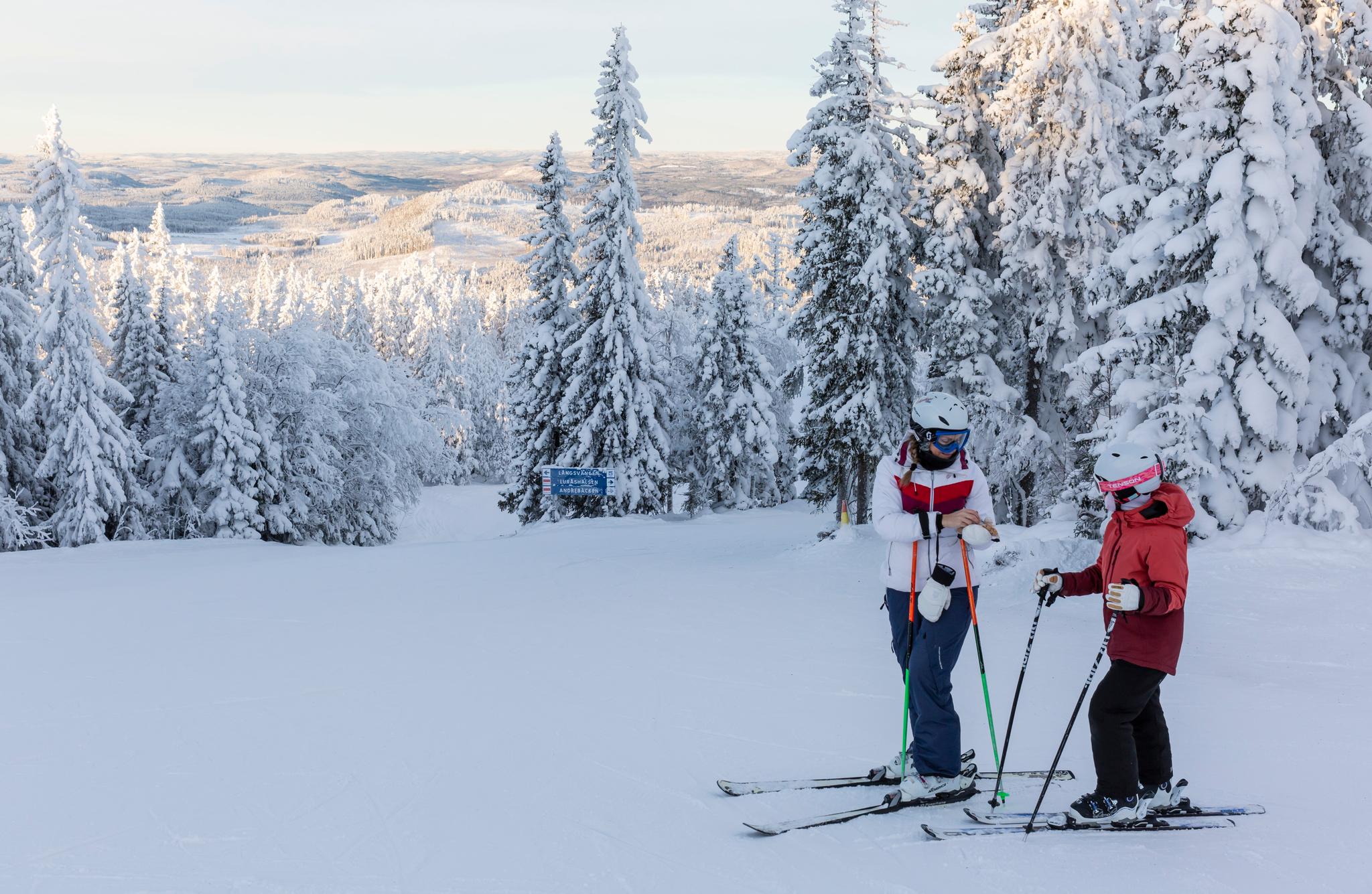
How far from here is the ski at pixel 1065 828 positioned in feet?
15.6

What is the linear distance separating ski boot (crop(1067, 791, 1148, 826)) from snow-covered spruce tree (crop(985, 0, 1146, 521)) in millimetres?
11770

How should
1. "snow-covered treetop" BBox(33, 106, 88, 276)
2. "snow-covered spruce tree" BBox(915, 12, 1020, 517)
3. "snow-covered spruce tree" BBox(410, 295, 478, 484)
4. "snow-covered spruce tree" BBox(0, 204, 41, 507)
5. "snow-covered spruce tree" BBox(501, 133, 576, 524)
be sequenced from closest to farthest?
"snow-covered spruce tree" BBox(915, 12, 1020, 517), "snow-covered treetop" BBox(33, 106, 88, 276), "snow-covered spruce tree" BBox(0, 204, 41, 507), "snow-covered spruce tree" BBox(501, 133, 576, 524), "snow-covered spruce tree" BBox(410, 295, 478, 484)

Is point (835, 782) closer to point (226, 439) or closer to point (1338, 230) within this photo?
point (1338, 230)

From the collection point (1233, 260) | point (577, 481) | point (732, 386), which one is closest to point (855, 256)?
point (1233, 260)

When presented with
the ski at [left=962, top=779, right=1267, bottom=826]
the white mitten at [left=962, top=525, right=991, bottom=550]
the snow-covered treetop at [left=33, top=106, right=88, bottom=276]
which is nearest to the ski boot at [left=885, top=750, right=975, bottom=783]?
the ski at [left=962, top=779, right=1267, bottom=826]

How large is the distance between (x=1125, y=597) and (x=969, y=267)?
599 inches

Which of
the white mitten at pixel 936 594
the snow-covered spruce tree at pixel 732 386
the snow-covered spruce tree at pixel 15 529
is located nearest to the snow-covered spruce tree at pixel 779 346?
the snow-covered spruce tree at pixel 732 386

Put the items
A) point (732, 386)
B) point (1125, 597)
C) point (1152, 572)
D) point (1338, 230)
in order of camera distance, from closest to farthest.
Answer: point (1125, 597), point (1152, 572), point (1338, 230), point (732, 386)

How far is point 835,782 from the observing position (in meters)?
5.52

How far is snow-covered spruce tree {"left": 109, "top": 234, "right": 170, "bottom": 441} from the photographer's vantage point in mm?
29672

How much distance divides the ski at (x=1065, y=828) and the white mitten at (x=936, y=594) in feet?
3.61

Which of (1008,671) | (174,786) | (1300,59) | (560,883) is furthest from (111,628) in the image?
(1300,59)

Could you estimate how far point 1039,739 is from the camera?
21.2ft

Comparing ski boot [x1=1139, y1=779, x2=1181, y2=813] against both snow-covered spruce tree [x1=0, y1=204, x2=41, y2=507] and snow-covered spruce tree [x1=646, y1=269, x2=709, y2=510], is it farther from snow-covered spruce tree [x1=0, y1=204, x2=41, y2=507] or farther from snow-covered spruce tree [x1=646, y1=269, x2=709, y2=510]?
snow-covered spruce tree [x1=646, y1=269, x2=709, y2=510]
